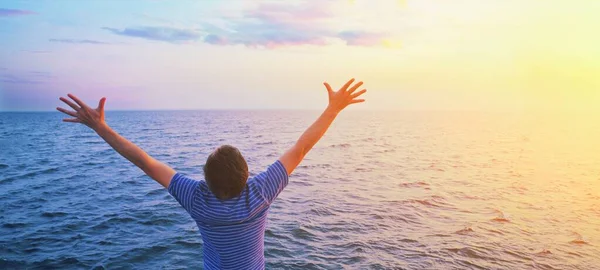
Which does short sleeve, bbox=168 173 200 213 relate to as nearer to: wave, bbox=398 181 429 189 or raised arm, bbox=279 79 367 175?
raised arm, bbox=279 79 367 175

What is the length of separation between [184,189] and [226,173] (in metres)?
0.40

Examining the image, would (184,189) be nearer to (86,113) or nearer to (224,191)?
(224,191)

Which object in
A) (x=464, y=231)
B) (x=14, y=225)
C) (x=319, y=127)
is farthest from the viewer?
(x=14, y=225)

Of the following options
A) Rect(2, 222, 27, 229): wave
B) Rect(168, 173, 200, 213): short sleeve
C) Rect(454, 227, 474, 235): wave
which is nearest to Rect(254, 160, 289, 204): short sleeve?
Rect(168, 173, 200, 213): short sleeve

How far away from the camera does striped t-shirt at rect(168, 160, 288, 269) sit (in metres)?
2.70

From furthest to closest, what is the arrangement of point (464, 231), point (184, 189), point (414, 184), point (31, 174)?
point (31, 174) < point (414, 184) < point (464, 231) < point (184, 189)

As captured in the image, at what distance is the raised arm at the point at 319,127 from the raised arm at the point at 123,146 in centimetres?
84

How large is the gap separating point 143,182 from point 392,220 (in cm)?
1436

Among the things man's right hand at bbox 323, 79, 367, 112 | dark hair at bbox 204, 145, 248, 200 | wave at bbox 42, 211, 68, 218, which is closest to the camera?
dark hair at bbox 204, 145, 248, 200

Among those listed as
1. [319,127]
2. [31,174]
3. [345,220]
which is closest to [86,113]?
[319,127]

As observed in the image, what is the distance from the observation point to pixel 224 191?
2629 millimetres

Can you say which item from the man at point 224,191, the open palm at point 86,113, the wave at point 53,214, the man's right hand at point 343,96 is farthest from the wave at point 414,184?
the open palm at point 86,113

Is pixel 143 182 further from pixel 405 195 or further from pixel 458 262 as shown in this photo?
pixel 458 262

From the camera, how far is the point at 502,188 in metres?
20.1
